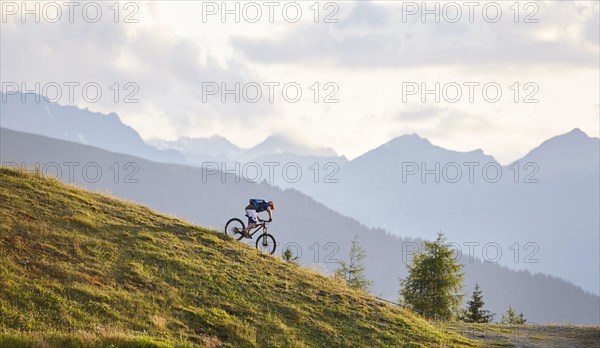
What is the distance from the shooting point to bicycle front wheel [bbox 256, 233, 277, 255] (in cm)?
3031

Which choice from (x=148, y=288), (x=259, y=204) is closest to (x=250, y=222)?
(x=259, y=204)

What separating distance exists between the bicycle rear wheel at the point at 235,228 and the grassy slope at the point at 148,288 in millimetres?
1371

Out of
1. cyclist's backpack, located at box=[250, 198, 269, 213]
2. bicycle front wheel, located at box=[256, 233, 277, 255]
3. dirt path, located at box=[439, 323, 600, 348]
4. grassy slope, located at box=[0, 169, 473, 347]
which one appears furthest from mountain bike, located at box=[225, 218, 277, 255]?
dirt path, located at box=[439, 323, 600, 348]

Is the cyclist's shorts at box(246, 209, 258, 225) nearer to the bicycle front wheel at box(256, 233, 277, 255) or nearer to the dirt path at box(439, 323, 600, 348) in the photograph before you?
the bicycle front wheel at box(256, 233, 277, 255)

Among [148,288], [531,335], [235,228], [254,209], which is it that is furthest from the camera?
[235,228]

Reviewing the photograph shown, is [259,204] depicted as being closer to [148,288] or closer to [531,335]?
[148,288]

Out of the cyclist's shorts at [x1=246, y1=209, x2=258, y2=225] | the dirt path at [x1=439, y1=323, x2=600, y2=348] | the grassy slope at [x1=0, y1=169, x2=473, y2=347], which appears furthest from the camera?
the cyclist's shorts at [x1=246, y1=209, x2=258, y2=225]

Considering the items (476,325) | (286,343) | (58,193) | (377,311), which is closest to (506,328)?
(476,325)

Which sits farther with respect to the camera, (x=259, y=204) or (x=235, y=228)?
(x=235, y=228)

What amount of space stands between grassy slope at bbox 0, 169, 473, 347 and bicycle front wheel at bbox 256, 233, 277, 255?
57.3 inches

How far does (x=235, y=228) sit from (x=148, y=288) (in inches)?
376

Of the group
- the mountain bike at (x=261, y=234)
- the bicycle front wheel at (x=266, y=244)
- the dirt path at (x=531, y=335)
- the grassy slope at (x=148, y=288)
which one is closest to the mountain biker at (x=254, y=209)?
the mountain bike at (x=261, y=234)

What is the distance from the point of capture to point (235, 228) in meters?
30.4

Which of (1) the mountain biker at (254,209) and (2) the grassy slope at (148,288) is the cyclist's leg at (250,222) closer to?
(1) the mountain biker at (254,209)
